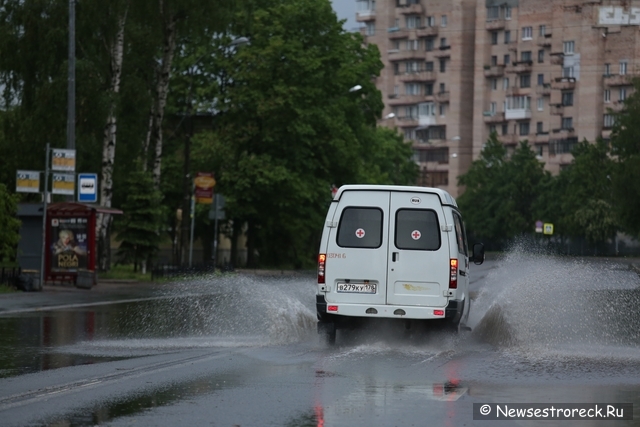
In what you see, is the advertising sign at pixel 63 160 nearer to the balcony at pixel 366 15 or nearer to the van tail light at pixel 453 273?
the van tail light at pixel 453 273

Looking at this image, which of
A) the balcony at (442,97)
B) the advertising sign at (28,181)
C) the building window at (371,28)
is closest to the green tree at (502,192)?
the balcony at (442,97)

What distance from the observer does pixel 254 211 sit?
185 feet

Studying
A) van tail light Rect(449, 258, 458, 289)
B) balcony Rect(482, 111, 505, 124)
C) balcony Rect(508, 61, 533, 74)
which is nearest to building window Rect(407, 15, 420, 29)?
balcony Rect(482, 111, 505, 124)

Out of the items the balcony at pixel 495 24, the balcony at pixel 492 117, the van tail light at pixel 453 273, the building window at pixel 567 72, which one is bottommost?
the van tail light at pixel 453 273

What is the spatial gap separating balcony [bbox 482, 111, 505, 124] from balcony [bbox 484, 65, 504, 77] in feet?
13.7

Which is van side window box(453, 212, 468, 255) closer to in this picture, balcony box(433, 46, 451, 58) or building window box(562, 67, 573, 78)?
building window box(562, 67, 573, 78)

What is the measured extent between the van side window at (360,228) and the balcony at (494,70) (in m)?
119

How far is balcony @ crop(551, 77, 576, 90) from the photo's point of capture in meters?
123

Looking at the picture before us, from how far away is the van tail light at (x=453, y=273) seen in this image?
17.2 m

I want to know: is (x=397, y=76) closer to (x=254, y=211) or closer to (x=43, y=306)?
(x=254, y=211)

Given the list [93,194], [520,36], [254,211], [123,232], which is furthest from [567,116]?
[93,194]

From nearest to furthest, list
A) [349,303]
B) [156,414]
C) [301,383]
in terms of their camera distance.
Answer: [156,414] < [301,383] < [349,303]

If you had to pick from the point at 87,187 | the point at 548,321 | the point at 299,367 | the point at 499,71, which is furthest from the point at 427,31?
the point at 299,367

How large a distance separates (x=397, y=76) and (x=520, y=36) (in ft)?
71.9
